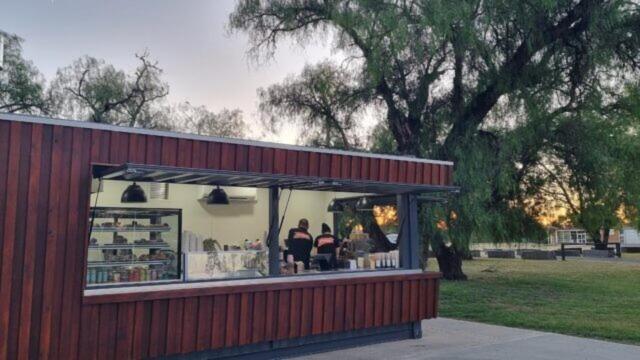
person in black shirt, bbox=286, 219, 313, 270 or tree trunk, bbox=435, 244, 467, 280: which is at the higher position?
person in black shirt, bbox=286, 219, 313, 270

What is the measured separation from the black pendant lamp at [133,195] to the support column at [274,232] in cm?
162

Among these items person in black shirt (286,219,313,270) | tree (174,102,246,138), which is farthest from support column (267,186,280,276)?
tree (174,102,246,138)

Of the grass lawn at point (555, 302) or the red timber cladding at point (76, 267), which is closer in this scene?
the red timber cladding at point (76, 267)

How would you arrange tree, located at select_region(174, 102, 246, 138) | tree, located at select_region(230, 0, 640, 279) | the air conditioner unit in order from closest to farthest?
the air conditioner unit < tree, located at select_region(230, 0, 640, 279) < tree, located at select_region(174, 102, 246, 138)

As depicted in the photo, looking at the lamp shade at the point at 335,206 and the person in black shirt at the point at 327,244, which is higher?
the lamp shade at the point at 335,206

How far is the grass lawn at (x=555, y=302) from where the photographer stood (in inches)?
351

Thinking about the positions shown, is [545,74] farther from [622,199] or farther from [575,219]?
[575,219]

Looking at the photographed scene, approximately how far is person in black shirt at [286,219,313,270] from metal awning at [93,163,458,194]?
2.71 feet

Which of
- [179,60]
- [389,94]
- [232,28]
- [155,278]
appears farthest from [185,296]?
[179,60]

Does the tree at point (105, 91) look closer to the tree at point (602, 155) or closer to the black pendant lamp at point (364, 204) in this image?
the black pendant lamp at point (364, 204)

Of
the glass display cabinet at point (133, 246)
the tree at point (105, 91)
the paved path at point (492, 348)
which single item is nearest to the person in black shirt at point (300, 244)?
the paved path at point (492, 348)

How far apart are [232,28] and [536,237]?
33.6 ft

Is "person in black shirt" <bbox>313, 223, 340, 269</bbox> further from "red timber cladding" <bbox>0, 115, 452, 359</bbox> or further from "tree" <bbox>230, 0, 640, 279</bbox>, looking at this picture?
"tree" <bbox>230, 0, 640, 279</bbox>

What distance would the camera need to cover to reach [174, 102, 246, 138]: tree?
2397 centimetres
